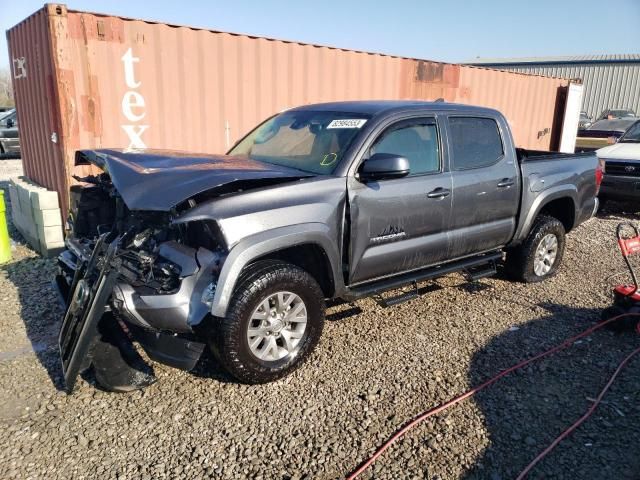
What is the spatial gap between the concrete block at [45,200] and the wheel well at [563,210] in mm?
5619

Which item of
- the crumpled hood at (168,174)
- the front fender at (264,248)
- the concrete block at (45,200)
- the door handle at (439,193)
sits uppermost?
the crumpled hood at (168,174)

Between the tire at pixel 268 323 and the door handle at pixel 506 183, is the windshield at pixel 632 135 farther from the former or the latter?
the tire at pixel 268 323

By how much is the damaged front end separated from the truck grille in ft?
27.2

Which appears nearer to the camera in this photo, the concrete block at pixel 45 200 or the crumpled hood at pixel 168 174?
the crumpled hood at pixel 168 174

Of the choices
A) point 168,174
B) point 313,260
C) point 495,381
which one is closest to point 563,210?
point 495,381

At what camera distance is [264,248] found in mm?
3145

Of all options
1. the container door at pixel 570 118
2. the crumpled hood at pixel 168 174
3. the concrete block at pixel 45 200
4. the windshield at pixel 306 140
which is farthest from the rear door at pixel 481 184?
the container door at pixel 570 118

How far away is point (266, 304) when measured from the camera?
3262 mm

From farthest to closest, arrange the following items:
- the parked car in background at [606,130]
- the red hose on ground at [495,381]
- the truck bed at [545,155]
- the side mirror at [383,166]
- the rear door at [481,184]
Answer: the parked car in background at [606,130]
the truck bed at [545,155]
the rear door at [481,184]
the side mirror at [383,166]
the red hose on ground at [495,381]

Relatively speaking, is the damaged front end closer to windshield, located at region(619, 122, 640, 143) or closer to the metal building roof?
windshield, located at region(619, 122, 640, 143)

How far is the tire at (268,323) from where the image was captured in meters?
3.10

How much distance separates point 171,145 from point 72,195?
260 centimetres

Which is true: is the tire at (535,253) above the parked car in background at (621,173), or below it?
below

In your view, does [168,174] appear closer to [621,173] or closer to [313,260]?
[313,260]
